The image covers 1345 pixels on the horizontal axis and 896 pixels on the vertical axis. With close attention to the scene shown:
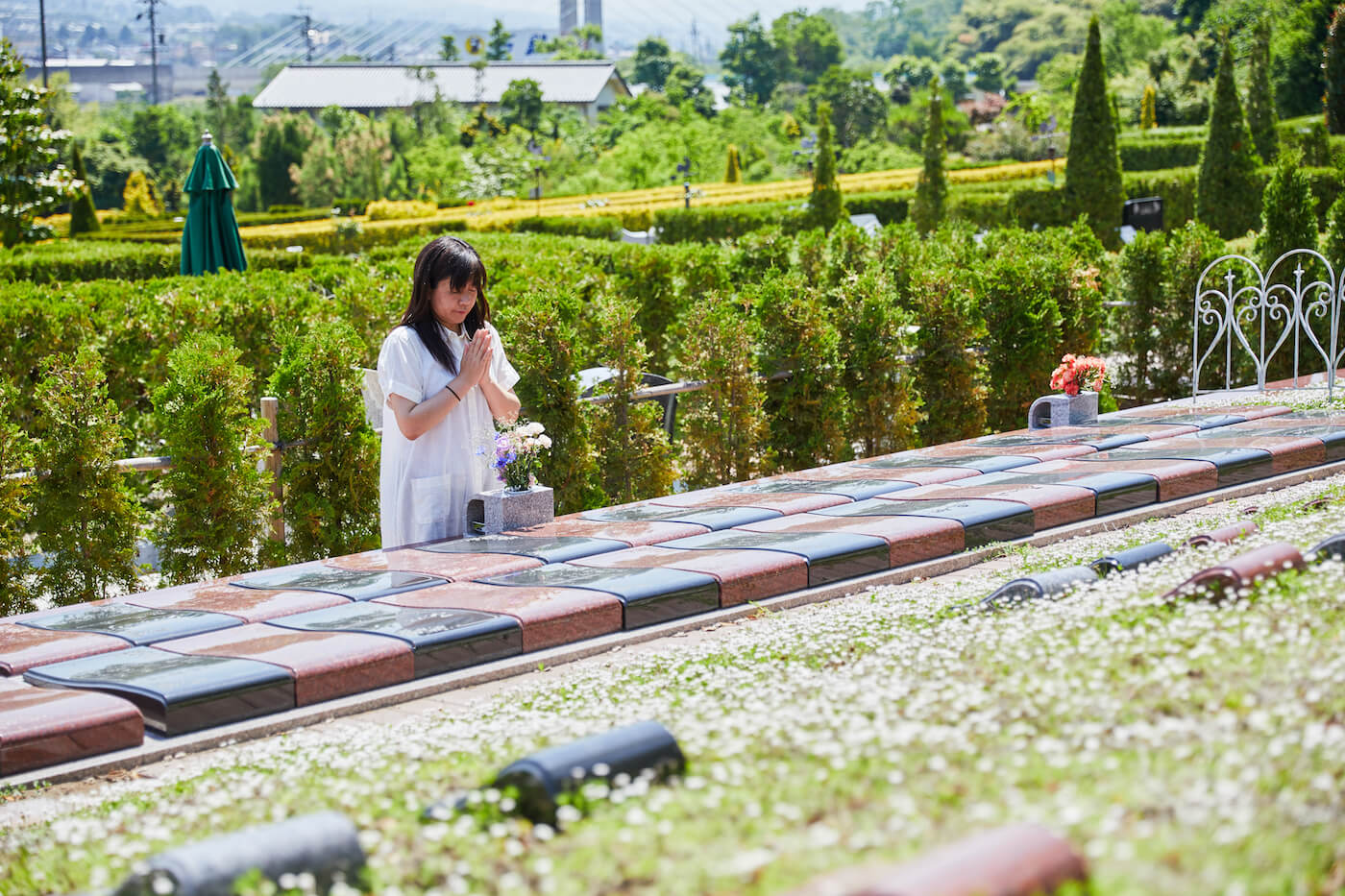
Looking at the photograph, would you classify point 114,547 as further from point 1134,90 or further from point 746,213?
point 1134,90

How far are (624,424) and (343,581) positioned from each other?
3.39 m

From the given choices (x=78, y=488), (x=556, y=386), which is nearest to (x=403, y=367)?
(x=78, y=488)

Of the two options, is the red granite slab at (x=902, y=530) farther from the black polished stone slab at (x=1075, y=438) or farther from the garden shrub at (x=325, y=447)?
the garden shrub at (x=325, y=447)

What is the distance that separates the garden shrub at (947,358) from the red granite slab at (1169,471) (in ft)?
8.82

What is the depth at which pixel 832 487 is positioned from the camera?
6770 millimetres

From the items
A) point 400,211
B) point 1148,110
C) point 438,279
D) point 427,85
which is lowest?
point 438,279

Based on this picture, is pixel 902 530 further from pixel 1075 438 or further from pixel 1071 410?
pixel 1071 410

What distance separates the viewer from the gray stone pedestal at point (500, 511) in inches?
227

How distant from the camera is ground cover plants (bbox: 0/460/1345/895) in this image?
2225mm

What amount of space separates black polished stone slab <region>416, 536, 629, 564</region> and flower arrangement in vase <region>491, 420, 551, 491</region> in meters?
0.29

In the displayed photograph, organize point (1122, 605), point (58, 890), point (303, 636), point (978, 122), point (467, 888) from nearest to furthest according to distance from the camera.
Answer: point (467, 888) < point (58, 890) < point (1122, 605) < point (303, 636) < point (978, 122)

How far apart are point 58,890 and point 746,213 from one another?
23467mm

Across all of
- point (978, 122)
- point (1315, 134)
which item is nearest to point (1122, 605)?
point (1315, 134)

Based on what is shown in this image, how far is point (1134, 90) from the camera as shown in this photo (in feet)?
189
